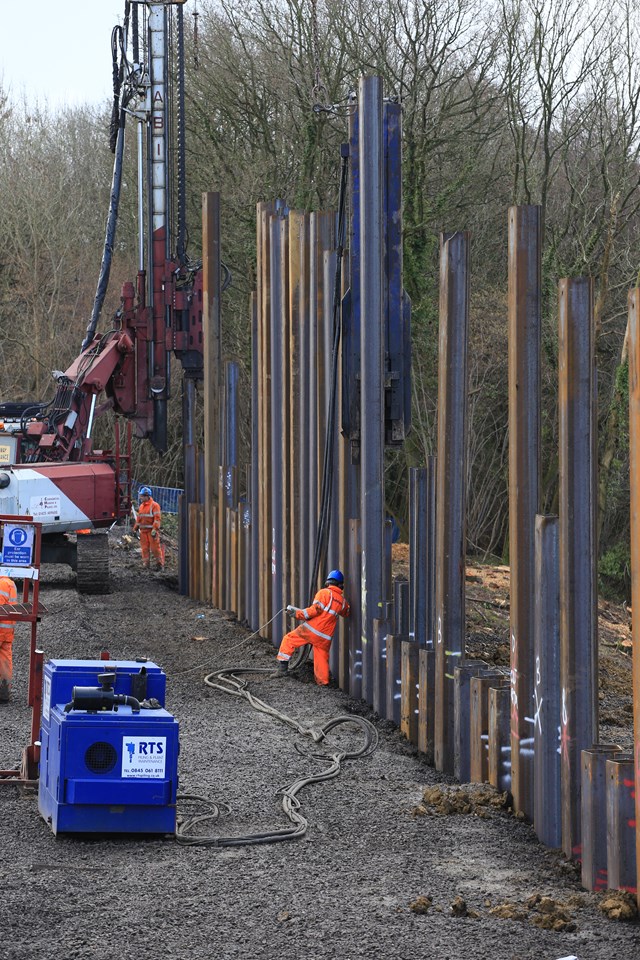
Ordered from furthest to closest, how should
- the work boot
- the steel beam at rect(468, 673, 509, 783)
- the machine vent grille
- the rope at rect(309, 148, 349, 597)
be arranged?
the work boot, the rope at rect(309, 148, 349, 597), the steel beam at rect(468, 673, 509, 783), the machine vent grille

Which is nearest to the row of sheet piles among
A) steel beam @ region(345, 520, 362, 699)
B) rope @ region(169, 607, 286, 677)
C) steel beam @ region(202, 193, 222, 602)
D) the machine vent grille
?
steel beam @ region(345, 520, 362, 699)

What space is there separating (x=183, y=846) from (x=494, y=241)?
22710 millimetres

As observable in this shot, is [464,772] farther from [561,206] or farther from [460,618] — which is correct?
[561,206]

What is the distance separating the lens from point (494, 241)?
29.1 metres

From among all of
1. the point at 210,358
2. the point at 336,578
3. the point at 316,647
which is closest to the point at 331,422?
the point at 336,578

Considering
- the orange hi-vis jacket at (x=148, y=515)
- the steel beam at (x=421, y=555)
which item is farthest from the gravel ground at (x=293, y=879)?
the orange hi-vis jacket at (x=148, y=515)

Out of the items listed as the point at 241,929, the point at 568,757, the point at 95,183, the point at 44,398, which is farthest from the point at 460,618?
the point at 95,183

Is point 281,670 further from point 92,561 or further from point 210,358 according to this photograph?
point 210,358

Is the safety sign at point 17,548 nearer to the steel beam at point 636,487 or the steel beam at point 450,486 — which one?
the steel beam at point 450,486

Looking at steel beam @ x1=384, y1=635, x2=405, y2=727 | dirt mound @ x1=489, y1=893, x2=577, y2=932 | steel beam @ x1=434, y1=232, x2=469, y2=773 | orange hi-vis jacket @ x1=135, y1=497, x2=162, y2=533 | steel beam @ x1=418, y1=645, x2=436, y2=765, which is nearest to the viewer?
dirt mound @ x1=489, y1=893, x2=577, y2=932

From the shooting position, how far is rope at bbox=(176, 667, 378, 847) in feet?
26.8

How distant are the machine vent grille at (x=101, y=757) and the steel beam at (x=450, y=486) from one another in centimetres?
302

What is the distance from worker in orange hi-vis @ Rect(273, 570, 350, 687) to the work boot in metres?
0.18

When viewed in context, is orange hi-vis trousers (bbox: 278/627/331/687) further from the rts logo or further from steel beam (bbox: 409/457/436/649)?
the rts logo
